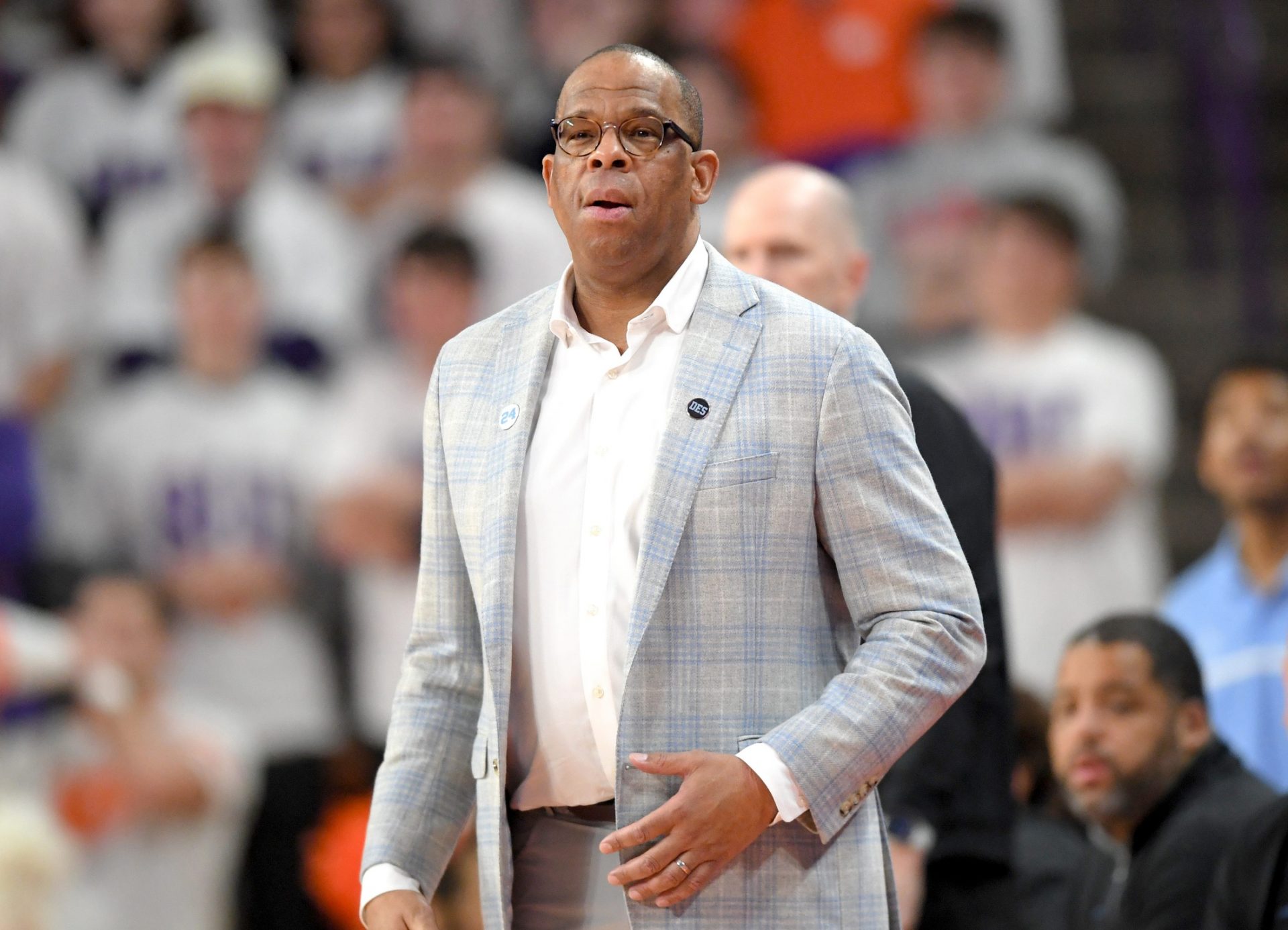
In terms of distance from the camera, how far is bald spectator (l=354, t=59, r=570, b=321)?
628cm

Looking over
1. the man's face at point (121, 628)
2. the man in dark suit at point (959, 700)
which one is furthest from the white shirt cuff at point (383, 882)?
the man's face at point (121, 628)

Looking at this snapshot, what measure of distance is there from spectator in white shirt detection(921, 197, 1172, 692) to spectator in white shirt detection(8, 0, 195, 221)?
299 centimetres

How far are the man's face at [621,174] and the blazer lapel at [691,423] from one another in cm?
9

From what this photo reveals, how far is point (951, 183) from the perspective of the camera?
6.39 meters

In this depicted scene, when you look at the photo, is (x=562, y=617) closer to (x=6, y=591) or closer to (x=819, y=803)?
(x=819, y=803)

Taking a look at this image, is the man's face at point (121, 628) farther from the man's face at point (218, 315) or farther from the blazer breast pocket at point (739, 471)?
the blazer breast pocket at point (739, 471)

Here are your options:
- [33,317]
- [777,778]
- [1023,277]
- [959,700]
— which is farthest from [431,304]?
[777,778]

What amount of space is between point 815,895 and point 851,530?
0.37m

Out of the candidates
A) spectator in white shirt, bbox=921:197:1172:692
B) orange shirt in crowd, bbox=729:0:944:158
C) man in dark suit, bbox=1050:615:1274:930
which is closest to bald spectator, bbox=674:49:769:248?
orange shirt in crowd, bbox=729:0:944:158

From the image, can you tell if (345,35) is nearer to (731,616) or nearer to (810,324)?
(810,324)

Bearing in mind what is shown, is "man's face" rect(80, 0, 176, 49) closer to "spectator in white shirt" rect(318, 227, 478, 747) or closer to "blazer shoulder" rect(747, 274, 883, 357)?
"spectator in white shirt" rect(318, 227, 478, 747)

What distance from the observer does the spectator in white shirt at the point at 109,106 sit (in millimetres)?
6883

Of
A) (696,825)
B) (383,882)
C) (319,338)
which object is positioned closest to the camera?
(696,825)

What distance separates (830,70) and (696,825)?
5.16 meters
